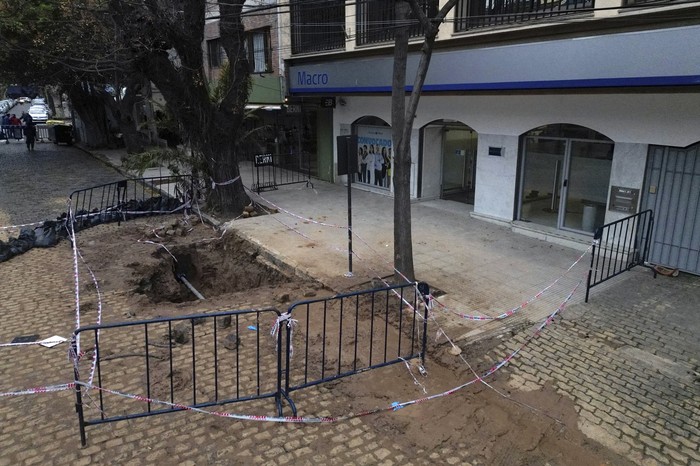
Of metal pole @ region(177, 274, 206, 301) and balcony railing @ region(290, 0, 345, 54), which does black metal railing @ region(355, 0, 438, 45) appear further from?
metal pole @ region(177, 274, 206, 301)

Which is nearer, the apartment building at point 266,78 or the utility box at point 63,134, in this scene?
the apartment building at point 266,78

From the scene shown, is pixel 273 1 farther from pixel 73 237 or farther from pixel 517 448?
pixel 517 448

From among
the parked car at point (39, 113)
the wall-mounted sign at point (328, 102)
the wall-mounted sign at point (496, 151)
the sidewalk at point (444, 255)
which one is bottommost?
the sidewalk at point (444, 255)

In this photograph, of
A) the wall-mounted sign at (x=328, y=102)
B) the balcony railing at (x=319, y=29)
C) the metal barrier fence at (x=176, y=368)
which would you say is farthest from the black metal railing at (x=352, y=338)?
the balcony railing at (x=319, y=29)

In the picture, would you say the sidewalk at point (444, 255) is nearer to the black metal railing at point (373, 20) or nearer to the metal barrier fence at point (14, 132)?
the black metal railing at point (373, 20)

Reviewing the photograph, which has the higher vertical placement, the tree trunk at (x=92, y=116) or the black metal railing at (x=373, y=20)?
the black metal railing at (x=373, y=20)

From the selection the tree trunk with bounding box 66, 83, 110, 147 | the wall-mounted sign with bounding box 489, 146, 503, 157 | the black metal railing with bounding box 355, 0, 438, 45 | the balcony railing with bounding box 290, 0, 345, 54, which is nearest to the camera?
the wall-mounted sign with bounding box 489, 146, 503, 157

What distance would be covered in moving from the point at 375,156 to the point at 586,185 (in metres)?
6.87

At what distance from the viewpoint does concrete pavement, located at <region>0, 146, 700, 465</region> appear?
509 centimetres

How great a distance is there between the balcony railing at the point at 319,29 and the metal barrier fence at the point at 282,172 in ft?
12.5

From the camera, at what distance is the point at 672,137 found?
27.9 ft

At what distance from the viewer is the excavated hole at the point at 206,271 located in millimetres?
9539

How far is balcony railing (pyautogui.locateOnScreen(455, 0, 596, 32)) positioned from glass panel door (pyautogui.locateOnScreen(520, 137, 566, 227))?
255 cm

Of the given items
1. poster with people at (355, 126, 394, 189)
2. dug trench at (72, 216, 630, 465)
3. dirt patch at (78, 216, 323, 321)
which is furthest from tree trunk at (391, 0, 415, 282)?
A: poster with people at (355, 126, 394, 189)
